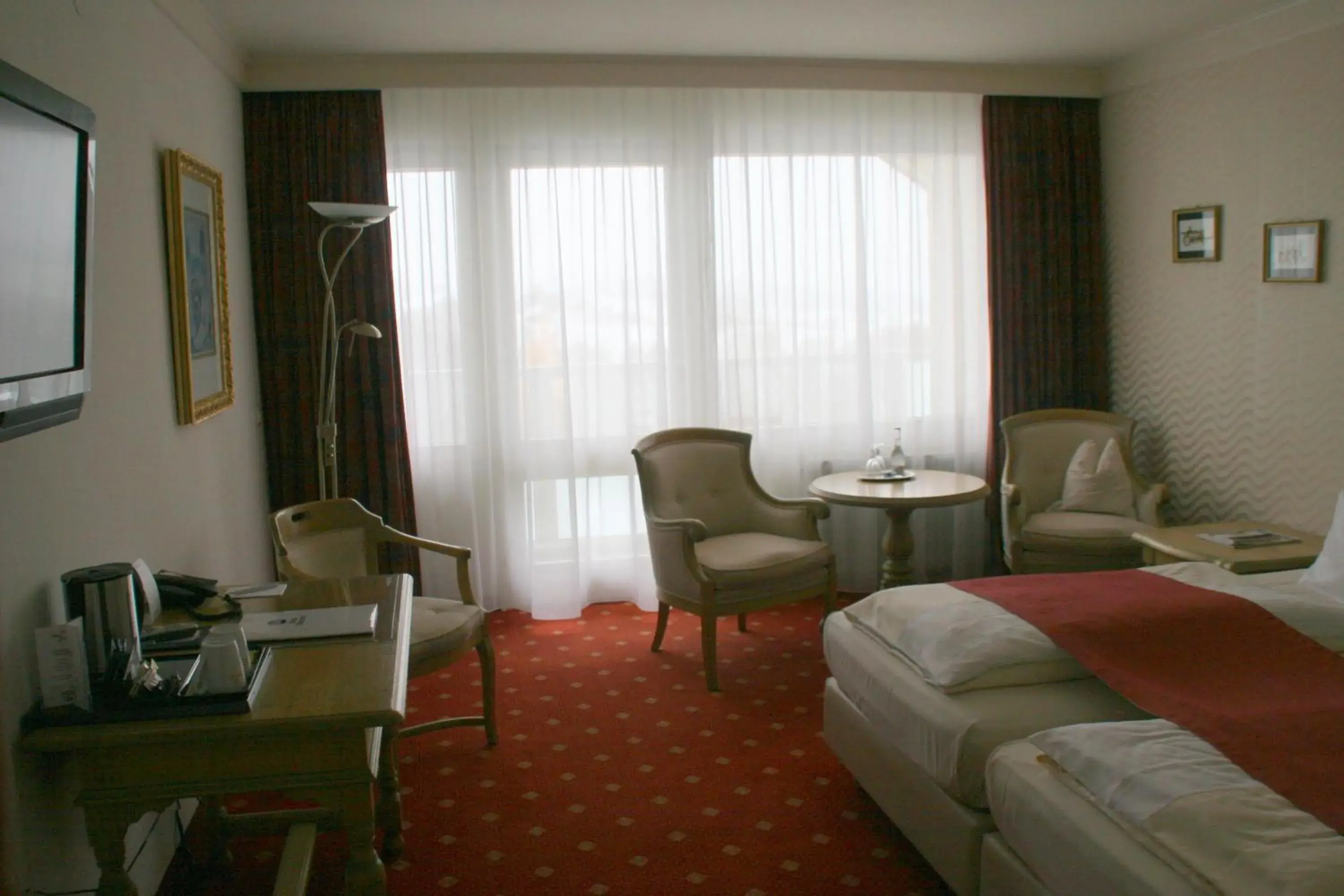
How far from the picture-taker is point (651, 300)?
5.45m

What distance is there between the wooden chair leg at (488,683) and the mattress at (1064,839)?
1.89 m

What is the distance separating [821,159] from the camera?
5.51m

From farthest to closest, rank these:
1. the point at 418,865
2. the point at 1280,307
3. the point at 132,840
A: 1. the point at 1280,307
2. the point at 418,865
3. the point at 132,840

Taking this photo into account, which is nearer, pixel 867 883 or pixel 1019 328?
pixel 867 883

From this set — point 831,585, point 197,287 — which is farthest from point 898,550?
point 197,287

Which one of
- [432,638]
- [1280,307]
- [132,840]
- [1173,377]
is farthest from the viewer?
[1173,377]

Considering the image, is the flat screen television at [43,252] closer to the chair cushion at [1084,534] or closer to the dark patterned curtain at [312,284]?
the dark patterned curtain at [312,284]

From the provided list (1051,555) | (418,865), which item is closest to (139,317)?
(418,865)

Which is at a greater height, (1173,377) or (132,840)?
(1173,377)

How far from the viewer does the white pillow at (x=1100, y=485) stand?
202 inches

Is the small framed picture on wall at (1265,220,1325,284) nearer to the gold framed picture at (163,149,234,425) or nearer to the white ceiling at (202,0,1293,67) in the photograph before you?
the white ceiling at (202,0,1293,67)

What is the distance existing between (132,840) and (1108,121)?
5.37 metres

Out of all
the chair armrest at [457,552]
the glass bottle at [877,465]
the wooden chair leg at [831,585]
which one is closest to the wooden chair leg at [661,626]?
the wooden chair leg at [831,585]

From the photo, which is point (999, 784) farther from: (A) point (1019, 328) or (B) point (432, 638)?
(A) point (1019, 328)
